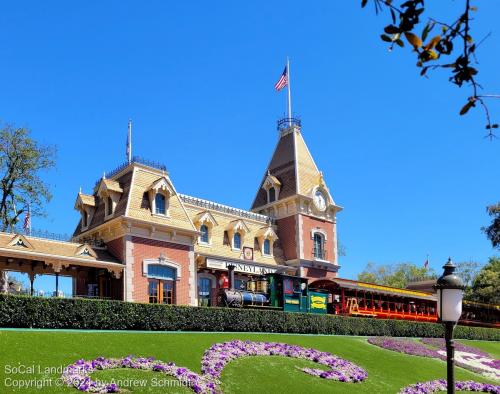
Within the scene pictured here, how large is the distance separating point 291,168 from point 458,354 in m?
18.9

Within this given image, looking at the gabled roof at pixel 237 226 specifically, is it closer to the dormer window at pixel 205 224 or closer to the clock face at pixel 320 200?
the dormer window at pixel 205 224

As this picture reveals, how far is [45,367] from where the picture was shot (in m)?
14.2

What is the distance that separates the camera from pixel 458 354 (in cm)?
2956

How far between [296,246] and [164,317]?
61.1 feet

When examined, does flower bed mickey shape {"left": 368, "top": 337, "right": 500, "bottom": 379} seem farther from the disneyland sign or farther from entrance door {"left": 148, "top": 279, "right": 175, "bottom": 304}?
entrance door {"left": 148, "top": 279, "right": 175, "bottom": 304}

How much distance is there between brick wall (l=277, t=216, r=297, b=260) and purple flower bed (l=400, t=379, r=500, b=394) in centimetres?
2007

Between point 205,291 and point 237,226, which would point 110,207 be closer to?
point 205,291

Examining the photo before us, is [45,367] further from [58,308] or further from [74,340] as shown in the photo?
[58,308]

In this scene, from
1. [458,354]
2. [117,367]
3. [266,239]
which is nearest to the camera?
[117,367]

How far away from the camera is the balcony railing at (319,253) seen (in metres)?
41.7

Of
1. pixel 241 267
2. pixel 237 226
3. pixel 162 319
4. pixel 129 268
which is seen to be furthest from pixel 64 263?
pixel 237 226

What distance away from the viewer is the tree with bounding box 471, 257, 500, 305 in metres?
59.9

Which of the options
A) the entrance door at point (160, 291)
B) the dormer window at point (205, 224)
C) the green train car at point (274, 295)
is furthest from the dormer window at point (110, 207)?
the green train car at point (274, 295)

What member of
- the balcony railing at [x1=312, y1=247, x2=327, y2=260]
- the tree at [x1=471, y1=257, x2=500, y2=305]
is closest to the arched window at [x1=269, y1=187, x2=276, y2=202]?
the balcony railing at [x1=312, y1=247, x2=327, y2=260]
